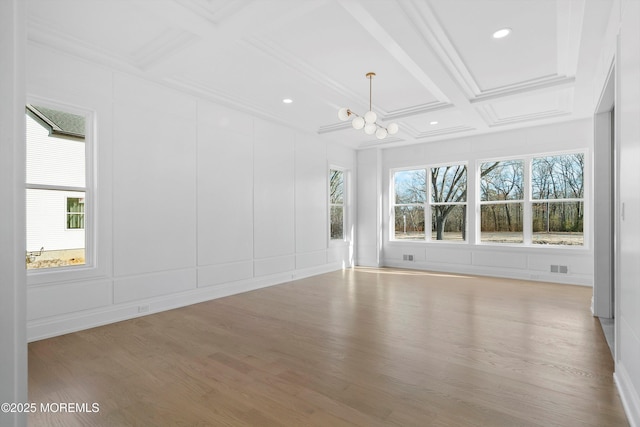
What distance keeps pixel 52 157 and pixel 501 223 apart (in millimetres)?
7341

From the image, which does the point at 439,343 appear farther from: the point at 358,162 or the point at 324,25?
the point at 358,162

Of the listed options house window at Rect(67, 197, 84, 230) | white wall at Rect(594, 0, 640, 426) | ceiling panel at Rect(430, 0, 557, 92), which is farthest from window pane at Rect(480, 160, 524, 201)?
house window at Rect(67, 197, 84, 230)

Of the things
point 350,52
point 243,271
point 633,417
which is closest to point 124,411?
point 633,417

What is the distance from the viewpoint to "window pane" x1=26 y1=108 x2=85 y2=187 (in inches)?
135

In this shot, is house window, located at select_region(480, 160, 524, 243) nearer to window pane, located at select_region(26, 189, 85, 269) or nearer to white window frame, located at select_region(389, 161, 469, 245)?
white window frame, located at select_region(389, 161, 469, 245)

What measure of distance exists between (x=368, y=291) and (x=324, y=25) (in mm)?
3820

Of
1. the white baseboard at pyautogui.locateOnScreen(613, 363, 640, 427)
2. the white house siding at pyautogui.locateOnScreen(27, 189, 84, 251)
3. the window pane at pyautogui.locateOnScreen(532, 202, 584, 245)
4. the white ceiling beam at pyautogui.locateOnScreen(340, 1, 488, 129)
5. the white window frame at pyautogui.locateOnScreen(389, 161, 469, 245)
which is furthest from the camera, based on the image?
the white window frame at pyautogui.locateOnScreen(389, 161, 469, 245)

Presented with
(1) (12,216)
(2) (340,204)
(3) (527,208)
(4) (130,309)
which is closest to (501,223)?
(3) (527,208)

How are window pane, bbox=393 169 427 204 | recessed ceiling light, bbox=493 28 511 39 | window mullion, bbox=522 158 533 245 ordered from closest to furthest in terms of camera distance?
recessed ceiling light, bbox=493 28 511 39
window mullion, bbox=522 158 533 245
window pane, bbox=393 169 427 204

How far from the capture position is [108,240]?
3850mm

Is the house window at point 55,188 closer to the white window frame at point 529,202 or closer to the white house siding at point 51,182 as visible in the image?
the white house siding at point 51,182

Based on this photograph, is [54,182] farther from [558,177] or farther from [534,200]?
[558,177]

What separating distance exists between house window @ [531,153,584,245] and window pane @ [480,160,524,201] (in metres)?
0.24

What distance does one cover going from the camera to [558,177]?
628 centimetres
